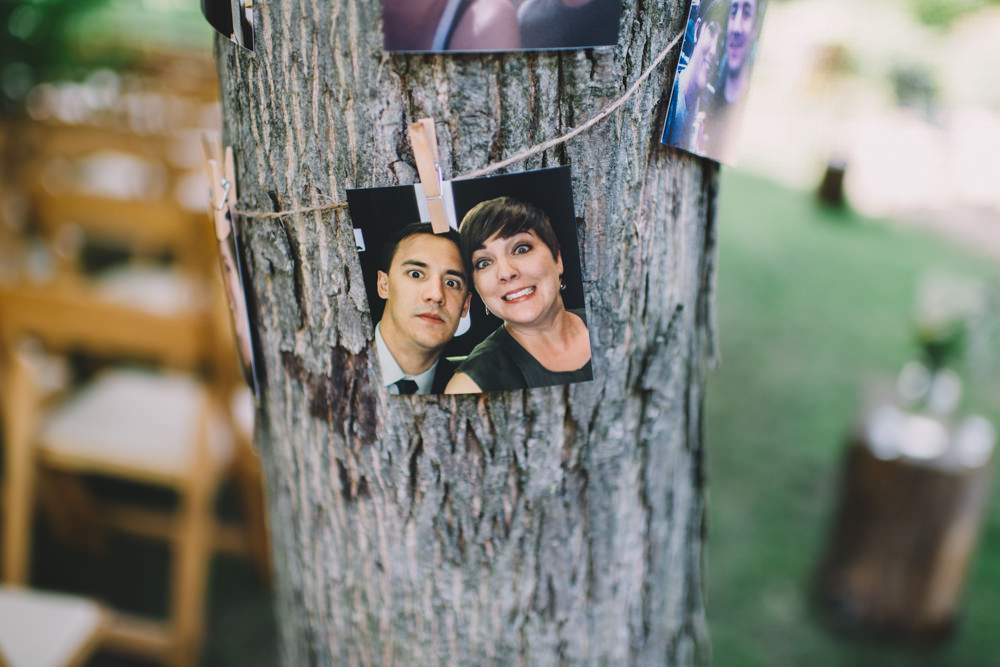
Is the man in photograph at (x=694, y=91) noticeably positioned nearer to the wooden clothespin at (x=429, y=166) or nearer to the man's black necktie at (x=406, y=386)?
the wooden clothespin at (x=429, y=166)

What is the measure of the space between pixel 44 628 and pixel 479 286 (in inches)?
45.5

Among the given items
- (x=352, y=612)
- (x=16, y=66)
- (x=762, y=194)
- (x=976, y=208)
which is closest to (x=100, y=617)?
(x=352, y=612)

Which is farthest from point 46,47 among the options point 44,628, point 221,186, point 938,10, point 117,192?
point 938,10

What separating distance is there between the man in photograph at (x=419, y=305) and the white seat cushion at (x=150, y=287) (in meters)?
2.32

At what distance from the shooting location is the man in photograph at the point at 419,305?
1.99 ft

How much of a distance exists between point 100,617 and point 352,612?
29.6 inches

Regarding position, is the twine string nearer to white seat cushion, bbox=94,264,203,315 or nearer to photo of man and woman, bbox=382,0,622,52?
photo of man and woman, bbox=382,0,622,52

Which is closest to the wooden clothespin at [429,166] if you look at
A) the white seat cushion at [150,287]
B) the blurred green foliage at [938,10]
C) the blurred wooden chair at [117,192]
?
the blurred wooden chair at [117,192]

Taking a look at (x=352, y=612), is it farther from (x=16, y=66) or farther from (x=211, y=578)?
(x=16, y=66)

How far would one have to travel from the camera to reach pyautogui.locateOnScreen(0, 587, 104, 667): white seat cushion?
121cm

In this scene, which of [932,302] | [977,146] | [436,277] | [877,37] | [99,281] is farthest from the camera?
[877,37]

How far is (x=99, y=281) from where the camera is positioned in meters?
3.05

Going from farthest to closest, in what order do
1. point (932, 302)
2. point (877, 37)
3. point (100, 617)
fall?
point (877, 37), point (932, 302), point (100, 617)

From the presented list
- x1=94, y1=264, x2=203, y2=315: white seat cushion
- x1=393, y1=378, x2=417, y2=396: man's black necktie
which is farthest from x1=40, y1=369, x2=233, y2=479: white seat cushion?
x1=393, y1=378, x2=417, y2=396: man's black necktie
